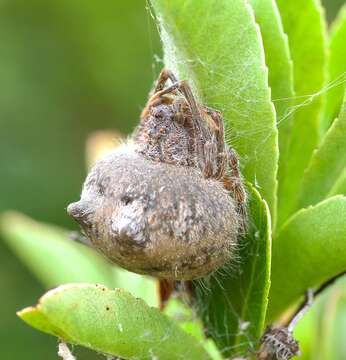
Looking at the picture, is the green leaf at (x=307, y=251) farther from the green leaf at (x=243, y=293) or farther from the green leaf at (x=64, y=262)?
the green leaf at (x=64, y=262)

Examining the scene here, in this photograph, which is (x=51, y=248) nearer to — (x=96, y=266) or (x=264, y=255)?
(x=96, y=266)

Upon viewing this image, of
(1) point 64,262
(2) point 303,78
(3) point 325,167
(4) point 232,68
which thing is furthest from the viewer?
(1) point 64,262

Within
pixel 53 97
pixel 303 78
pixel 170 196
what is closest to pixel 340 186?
pixel 303 78

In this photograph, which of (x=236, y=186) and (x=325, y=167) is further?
(x=325, y=167)

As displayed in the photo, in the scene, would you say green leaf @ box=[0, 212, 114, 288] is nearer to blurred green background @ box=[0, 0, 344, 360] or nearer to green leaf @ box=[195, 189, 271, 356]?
green leaf @ box=[195, 189, 271, 356]

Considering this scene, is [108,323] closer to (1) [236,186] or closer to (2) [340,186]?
(1) [236,186]

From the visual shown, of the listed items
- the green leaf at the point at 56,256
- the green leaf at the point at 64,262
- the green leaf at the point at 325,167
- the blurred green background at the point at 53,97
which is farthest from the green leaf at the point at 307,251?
the blurred green background at the point at 53,97
